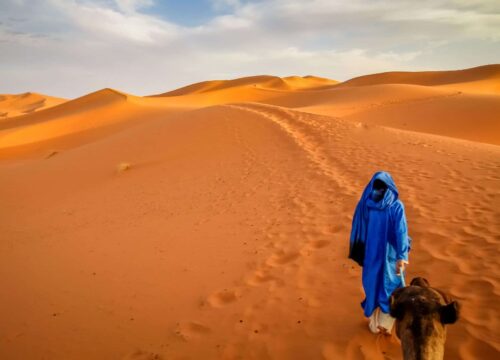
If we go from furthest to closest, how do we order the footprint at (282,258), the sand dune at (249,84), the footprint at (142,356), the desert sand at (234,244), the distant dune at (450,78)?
the sand dune at (249,84) < the distant dune at (450,78) < the footprint at (282,258) < the desert sand at (234,244) < the footprint at (142,356)

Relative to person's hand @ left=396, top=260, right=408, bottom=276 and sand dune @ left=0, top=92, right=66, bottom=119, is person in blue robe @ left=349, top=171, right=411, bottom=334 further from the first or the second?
sand dune @ left=0, top=92, right=66, bottom=119

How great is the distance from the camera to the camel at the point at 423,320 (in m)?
1.80

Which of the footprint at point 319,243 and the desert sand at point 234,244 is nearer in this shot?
the desert sand at point 234,244

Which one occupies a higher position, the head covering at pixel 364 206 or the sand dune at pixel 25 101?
the sand dune at pixel 25 101

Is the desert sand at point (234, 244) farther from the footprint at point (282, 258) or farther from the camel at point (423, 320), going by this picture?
the camel at point (423, 320)

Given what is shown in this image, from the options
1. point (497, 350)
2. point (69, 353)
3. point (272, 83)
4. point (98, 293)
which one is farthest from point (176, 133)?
point (272, 83)

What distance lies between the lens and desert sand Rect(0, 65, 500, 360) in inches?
134

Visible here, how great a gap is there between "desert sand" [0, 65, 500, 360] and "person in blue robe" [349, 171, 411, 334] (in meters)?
0.42

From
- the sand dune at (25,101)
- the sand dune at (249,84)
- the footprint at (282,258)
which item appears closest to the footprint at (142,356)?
the footprint at (282,258)

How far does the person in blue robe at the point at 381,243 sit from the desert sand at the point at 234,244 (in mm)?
424

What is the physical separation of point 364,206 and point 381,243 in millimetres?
361

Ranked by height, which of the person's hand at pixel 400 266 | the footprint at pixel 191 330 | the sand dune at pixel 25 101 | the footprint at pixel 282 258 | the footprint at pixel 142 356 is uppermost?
the sand dune at pixel 25 101

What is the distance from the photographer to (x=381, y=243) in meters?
2.97

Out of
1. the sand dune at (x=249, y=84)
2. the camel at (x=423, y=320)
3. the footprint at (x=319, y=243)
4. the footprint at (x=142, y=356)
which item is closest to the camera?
the camel at (x=423, y=320)
